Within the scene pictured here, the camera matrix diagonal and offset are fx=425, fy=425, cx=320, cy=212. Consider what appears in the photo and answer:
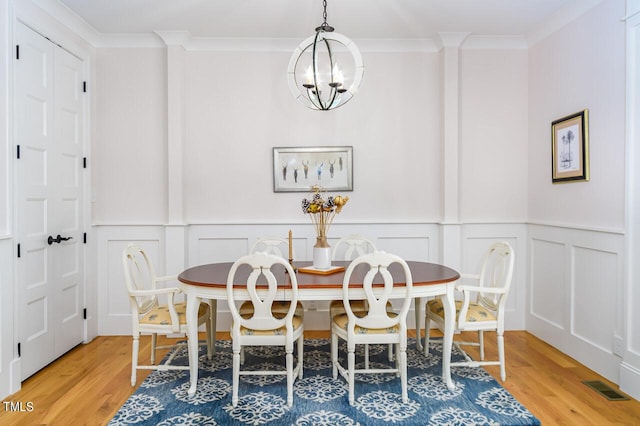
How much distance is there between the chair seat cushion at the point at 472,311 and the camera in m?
3.05

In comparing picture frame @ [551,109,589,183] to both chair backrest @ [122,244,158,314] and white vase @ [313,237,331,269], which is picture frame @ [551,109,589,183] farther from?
chair backrest @ [122,244,158,314]

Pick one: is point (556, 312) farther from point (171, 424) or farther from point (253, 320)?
point (171, 424)

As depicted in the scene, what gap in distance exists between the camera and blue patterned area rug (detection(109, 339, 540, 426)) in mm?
2496

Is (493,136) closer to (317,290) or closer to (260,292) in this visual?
(317,290)

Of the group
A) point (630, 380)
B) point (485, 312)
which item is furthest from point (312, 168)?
point (630, 380)

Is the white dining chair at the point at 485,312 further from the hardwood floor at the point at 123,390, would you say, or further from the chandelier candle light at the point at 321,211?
the chandelier candle light at the point at 321,211

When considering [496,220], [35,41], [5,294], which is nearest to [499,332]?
[496,220]

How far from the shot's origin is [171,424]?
2451mm

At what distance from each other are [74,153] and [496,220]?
403 cm

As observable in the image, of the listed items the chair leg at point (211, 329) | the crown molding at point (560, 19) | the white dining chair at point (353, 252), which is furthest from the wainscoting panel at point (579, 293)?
the chair leg at point (211, 329)

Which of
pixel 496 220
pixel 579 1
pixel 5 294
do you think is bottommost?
pixel 5 294

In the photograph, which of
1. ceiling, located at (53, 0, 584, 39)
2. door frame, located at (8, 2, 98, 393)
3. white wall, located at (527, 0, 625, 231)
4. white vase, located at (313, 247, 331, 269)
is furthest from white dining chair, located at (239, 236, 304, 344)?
white wall, located at (527, 0, 625, 231)

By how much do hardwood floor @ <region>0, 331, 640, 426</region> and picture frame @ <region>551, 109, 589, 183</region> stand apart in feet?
4.96

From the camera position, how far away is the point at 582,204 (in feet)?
11.2
